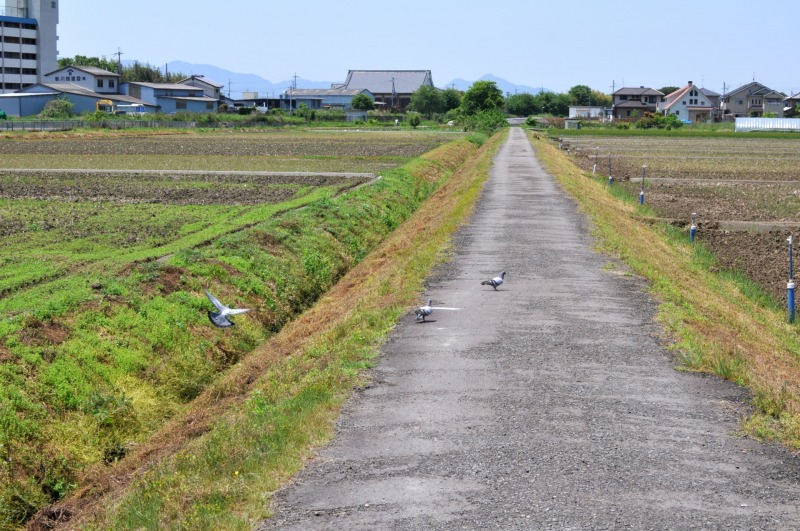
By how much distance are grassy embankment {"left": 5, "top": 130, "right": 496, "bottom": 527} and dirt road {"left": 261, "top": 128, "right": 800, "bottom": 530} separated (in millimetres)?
635

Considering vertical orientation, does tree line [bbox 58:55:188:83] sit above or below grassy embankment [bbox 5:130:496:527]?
above

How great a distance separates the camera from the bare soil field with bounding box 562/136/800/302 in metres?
23.2

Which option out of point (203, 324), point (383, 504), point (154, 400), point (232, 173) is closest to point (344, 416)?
point (383, 504)

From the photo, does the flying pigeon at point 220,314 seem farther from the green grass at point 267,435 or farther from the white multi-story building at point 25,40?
the white multi-story building at point 25,40

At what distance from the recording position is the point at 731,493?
24.1 feet

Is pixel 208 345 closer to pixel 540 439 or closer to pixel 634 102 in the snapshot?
pixel 540 439

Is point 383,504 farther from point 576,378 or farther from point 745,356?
point 745,356

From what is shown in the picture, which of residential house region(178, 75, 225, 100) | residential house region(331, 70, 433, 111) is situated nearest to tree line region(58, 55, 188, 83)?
residential house region(178, 75, 225, 100)

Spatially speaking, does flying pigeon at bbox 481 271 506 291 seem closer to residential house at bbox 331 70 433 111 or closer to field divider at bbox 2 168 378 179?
field divider at bbox 2 168 378 179

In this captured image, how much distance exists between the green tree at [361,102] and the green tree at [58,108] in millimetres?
65077

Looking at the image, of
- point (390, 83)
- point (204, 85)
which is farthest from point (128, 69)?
point (390, 83)

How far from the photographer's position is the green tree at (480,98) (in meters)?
144

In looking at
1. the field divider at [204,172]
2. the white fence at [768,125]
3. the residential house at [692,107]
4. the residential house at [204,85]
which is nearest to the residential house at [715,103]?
the residential house at [692,107]

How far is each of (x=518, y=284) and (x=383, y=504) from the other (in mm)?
9351
